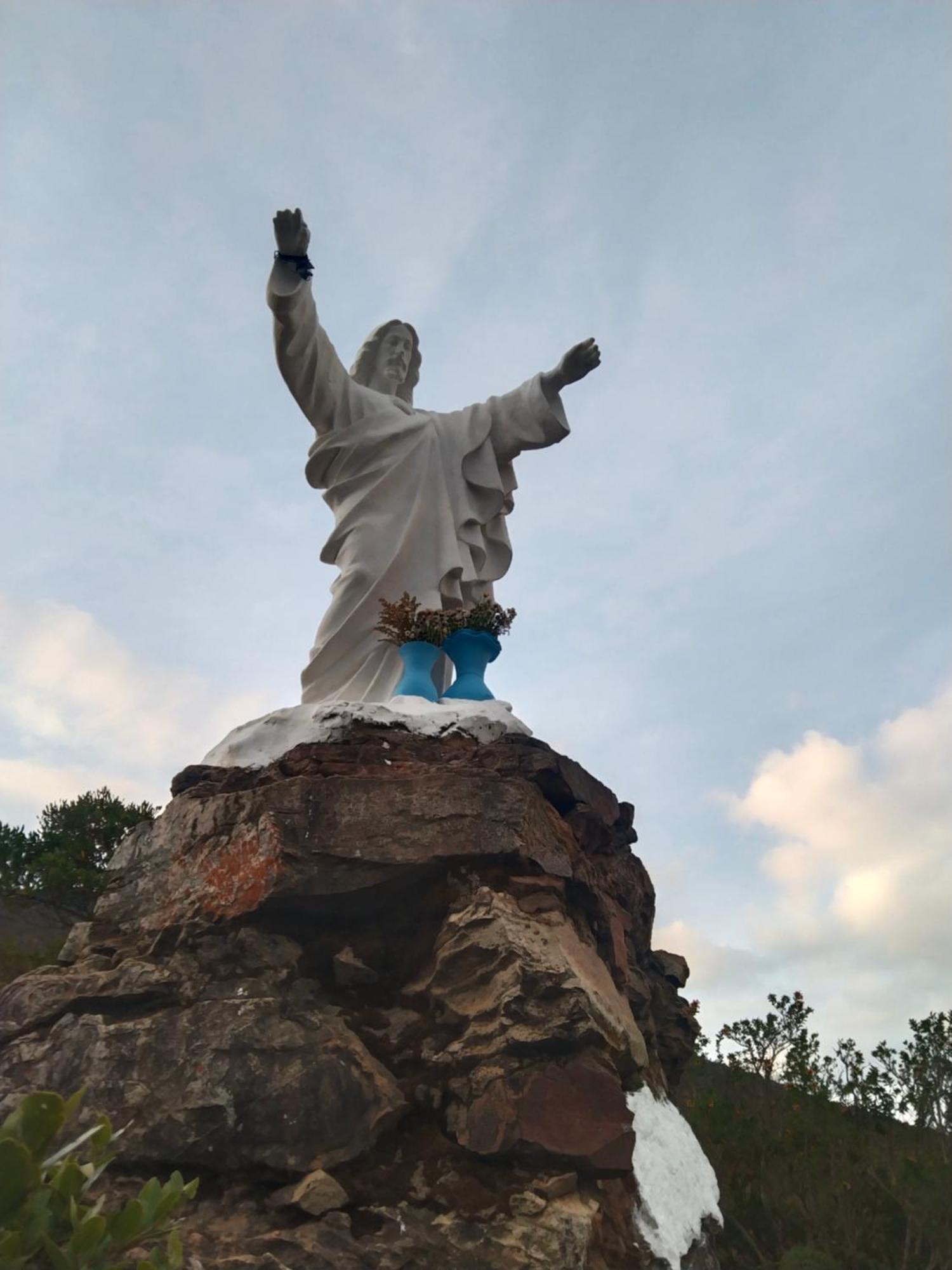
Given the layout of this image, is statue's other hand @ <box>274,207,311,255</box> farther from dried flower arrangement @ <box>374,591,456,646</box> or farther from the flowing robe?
dried flower arrangement @ <box>374,591,456,646</box>

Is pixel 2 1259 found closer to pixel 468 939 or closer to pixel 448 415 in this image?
pixel 468 939

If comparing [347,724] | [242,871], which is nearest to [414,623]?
[347,724]

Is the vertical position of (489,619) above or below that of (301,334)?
below

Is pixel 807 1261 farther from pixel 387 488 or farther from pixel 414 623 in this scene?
pixel 387 488

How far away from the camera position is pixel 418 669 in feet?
19.1

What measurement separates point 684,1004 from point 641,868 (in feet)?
2.94

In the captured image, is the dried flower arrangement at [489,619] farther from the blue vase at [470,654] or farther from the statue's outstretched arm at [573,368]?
the statue's outstretched arm at [573,368]

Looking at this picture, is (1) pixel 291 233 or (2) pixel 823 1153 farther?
(2) pixel 823 1153

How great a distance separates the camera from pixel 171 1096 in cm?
392

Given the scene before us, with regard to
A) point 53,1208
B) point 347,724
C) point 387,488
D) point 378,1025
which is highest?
point 387,488

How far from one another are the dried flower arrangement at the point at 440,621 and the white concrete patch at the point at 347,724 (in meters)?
0.50

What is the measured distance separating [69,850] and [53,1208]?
35.6 ft

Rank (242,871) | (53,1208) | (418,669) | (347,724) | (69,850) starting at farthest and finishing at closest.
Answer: (69,850)
(418,669)
(347,724)
(242,871)
(53,1208)

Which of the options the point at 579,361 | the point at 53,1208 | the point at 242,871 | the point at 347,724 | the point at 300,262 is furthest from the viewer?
the point at 579,361
